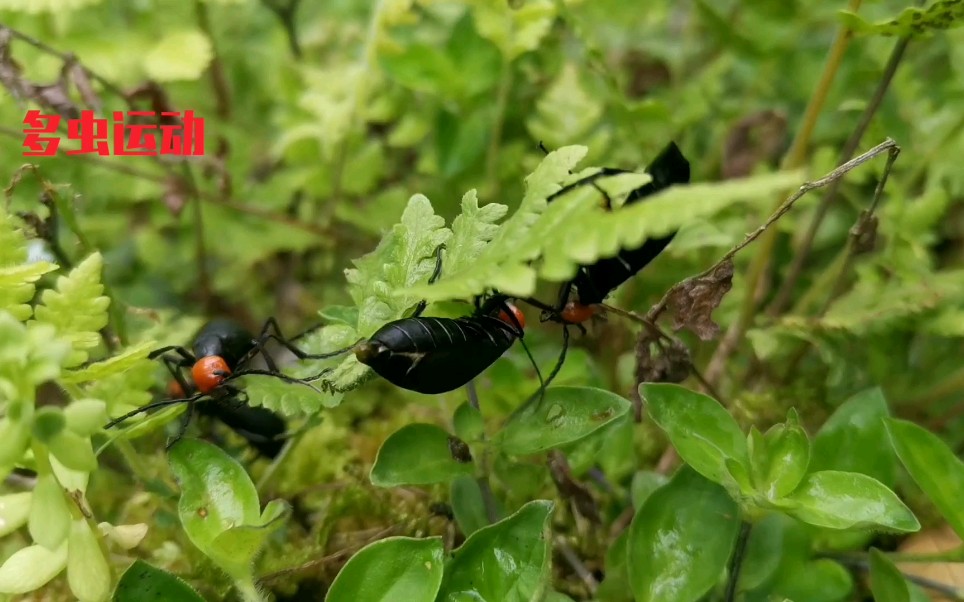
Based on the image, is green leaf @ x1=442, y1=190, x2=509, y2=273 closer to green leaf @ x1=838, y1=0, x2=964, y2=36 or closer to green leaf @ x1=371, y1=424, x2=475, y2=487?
green leaf @ x1=371, y1=424, x2=475, y2=487

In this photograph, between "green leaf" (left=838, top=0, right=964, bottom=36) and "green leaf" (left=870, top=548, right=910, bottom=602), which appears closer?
"green leaf" (left=870, top=548, right=910, bottom=602)

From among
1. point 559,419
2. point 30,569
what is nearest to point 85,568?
point 30,569

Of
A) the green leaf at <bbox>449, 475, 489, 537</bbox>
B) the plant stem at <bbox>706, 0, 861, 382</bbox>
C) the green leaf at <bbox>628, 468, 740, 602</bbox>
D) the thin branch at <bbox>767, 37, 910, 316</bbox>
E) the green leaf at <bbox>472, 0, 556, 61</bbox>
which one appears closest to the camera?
the green leaf at <bbox>628, 468, 740, 602</bbox>

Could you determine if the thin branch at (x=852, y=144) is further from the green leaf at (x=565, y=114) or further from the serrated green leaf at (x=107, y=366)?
the serrated green leaf at (x=107, y=366)

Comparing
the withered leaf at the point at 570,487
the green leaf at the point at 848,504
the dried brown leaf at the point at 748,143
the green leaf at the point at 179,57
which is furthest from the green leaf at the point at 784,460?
the green leaf at the point at 179,57

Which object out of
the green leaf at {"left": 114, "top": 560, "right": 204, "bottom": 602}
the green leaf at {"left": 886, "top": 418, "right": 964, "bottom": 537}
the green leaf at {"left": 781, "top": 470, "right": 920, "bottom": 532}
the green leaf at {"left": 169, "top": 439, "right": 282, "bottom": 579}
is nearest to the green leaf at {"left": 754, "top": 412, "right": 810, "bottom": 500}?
the green leaf at {"left": 781, "top": 470, "right": 920, "bottom": 532}

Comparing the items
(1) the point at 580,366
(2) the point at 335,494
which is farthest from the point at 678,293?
(2) the point at 335,494
